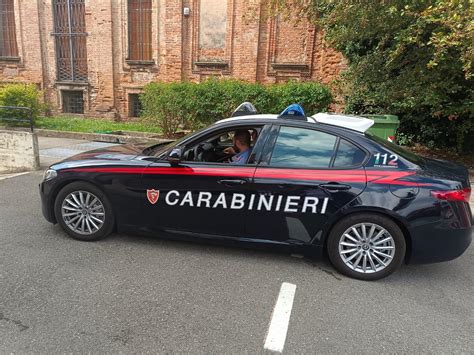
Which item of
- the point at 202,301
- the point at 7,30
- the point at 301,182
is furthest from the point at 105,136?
the point at 202,301

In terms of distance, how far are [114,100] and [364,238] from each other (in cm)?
1363

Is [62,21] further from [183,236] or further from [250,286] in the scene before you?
[250,286]

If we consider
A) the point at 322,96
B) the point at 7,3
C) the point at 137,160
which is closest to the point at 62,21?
the point at 7,3

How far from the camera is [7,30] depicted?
15.5 meters

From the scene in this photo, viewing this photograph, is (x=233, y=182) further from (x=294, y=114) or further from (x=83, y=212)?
(x=83, y=212)

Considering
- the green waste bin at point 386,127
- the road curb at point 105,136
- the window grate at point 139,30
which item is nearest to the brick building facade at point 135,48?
the window grate at point 139,30

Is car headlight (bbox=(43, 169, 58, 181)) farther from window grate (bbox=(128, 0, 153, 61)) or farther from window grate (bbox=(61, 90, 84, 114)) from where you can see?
window grate (bbox=(61, 90, 84, 114))

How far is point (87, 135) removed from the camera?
11.1 m

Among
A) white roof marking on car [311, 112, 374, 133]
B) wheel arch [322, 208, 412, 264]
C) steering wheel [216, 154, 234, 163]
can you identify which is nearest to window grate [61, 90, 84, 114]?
steering wheel [216, 154, 234, 163]

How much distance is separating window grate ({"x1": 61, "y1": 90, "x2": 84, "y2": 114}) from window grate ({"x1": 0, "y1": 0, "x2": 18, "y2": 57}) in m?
2.90

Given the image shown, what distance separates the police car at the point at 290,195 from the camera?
10.7 feet

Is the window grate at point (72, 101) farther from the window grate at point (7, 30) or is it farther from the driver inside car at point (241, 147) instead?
the driver inside car at point (241, 147)

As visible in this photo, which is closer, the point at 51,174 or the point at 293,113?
the point at 293,113

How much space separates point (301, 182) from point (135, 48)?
42.6 feet
